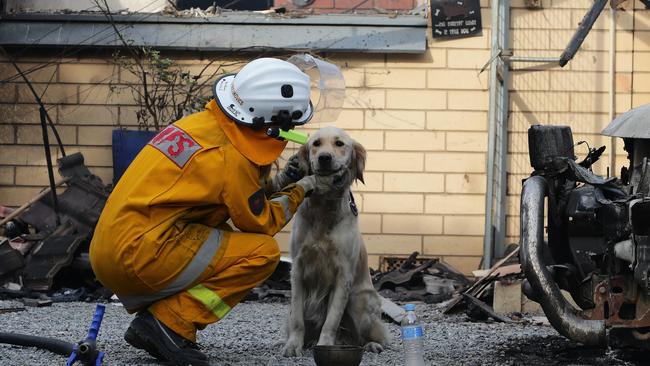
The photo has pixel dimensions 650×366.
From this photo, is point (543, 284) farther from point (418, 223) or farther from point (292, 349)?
point (418, 223)

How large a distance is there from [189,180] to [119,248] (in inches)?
18.4

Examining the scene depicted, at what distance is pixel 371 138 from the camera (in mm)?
10945

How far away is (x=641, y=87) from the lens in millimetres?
10961

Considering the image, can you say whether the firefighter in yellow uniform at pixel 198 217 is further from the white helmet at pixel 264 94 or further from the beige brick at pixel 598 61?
the beige brick at pixel 598 61

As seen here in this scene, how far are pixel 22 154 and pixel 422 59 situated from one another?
3817mm

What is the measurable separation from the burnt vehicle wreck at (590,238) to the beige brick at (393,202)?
4982 mm

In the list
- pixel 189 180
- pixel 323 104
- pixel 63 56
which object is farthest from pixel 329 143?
pixel 63 56

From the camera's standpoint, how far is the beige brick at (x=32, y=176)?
1095 cm

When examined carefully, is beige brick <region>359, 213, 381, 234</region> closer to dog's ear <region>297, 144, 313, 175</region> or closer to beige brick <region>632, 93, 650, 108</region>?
beige brick <region>632, 93, 650, 108</region>

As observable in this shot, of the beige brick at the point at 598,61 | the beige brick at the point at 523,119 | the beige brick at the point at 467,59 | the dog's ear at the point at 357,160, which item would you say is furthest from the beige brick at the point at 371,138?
the dog's ear at the point at 357,160

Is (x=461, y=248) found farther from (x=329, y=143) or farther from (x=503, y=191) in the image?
(x=329, y=143)

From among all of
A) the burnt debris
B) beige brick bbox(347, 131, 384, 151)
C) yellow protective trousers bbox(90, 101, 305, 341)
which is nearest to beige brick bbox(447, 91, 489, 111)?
beige brick bbox(347, 131, 384, 151)

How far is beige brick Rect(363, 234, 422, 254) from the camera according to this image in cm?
1089

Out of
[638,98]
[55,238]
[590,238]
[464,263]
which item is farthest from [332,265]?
[638,98]
